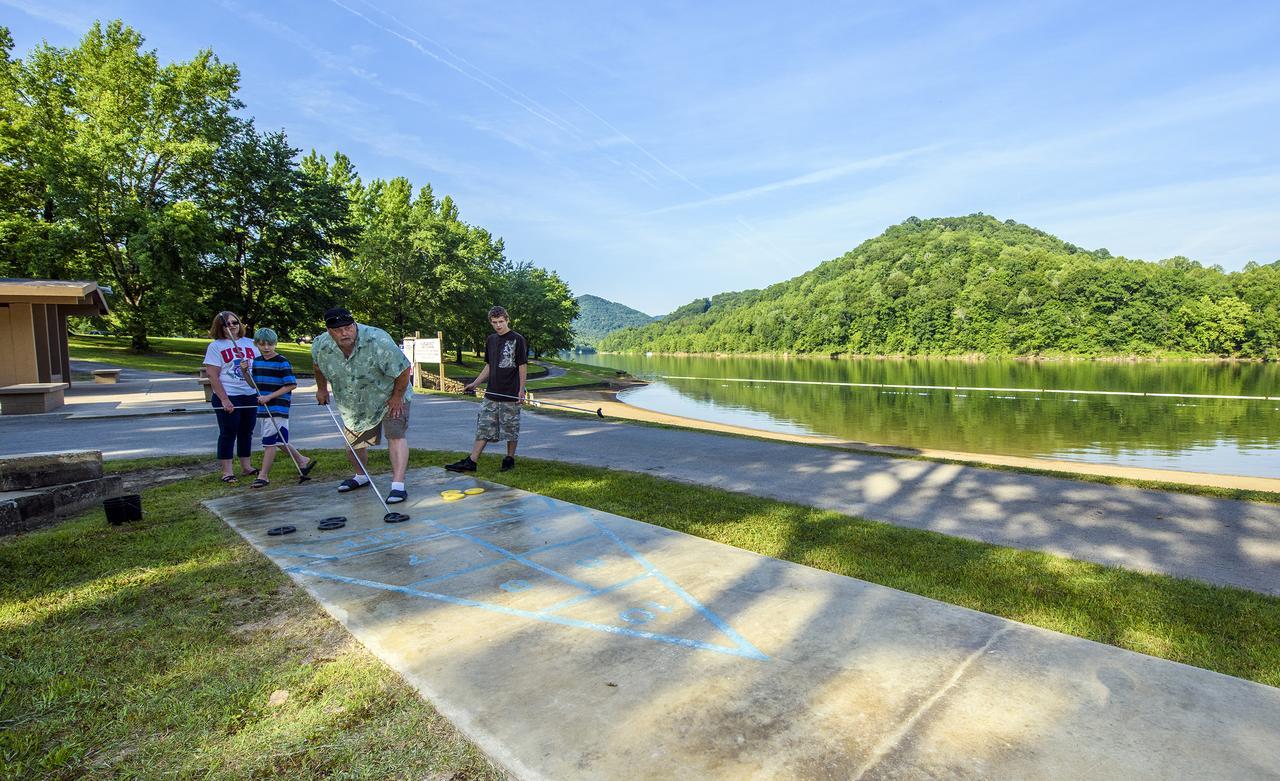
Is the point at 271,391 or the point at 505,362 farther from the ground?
the point at 505,362

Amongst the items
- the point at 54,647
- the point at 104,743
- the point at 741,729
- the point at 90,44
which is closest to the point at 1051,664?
the point at 741,729

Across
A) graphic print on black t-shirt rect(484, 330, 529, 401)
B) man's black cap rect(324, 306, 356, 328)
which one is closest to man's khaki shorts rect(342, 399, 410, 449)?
man's black cap rect(324, 306, 356, 328)

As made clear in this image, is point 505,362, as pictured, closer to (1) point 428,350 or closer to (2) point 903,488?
(2) point 903,488

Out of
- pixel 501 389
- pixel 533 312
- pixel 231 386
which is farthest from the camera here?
pixel 533 312

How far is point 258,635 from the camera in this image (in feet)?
10.3

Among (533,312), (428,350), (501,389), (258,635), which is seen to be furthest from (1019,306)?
(258,635)

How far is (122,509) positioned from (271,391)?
2233mm

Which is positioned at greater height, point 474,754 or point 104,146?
point 104,146

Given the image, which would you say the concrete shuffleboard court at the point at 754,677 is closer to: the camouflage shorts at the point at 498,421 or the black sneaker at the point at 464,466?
the black sneaker at the point at 464,466

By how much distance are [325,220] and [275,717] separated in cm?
3599

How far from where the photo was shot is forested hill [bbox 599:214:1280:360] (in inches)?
3073

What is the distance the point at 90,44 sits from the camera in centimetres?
3331

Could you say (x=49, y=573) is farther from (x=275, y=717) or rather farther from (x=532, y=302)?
(x=532, y=302)

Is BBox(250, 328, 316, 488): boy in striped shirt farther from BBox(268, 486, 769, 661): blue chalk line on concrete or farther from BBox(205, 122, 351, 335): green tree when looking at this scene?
BBox(205, 122, 351, 335): green tree
